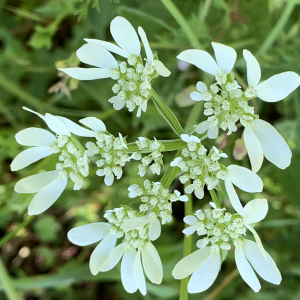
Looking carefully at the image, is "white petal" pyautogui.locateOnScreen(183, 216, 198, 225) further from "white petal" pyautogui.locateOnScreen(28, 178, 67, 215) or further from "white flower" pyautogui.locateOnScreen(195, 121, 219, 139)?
"white petal" pyautogui.locateOnScreen(28, 178, 67, 215)

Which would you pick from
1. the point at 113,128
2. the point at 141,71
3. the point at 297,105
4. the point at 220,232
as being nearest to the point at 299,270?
the point at 297,105

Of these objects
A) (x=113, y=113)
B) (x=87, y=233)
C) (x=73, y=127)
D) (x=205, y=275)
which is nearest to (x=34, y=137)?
(x=73, y=127)

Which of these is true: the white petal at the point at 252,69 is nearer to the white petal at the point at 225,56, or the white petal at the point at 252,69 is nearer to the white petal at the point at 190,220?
the white petal at the point at 225,56

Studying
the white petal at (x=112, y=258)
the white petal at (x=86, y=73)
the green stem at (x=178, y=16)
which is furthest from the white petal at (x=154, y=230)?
the green stem at (x=178, y=16)

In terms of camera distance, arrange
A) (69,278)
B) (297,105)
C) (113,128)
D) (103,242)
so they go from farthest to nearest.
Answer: (113,128) → (69,278) → (297,105) → (103,242)

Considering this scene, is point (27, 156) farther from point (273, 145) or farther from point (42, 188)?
point (273, 145)

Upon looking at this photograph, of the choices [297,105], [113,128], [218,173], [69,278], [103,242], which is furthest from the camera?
[113,128]

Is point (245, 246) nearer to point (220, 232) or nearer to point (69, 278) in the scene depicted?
point (220, 232)
